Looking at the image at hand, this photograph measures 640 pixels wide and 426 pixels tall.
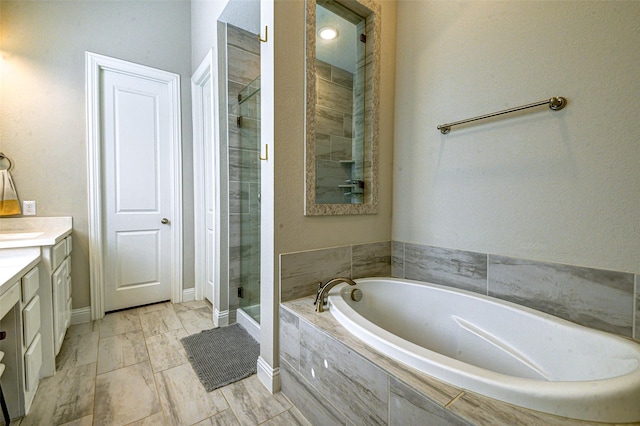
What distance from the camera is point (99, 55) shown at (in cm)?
235

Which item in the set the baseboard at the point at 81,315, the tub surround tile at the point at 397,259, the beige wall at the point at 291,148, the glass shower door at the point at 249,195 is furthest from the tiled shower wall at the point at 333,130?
the baseboard at the point at 81,315

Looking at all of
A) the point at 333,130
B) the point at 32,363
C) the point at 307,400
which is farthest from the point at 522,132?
the point at 32,363

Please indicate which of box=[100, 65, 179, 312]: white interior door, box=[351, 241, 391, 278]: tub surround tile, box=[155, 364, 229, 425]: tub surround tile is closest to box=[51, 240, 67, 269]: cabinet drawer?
box=[100, 65, 179, 312]: white interior door

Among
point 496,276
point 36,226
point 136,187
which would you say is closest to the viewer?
point 496,276

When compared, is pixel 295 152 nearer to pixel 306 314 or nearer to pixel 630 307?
pixel 306 314

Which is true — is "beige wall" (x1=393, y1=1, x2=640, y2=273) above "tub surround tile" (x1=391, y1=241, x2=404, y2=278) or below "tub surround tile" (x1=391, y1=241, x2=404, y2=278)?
above

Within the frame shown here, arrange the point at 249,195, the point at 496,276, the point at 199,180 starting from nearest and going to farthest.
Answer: the point at 496,276 → the point at 249,195 → the point at 199,180

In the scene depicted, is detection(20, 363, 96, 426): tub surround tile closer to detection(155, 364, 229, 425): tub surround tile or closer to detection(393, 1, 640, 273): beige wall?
detection(155, 364, 229, 425): tub surround tile

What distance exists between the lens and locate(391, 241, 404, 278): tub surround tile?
191 cm

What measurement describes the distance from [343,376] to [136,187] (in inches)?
98.5

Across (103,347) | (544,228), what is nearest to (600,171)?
(544,228)

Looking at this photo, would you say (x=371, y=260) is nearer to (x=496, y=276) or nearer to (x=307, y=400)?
(x=496, y=276)

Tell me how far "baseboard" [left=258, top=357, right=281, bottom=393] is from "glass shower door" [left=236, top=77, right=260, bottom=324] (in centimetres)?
68

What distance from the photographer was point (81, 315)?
7.59 ft
